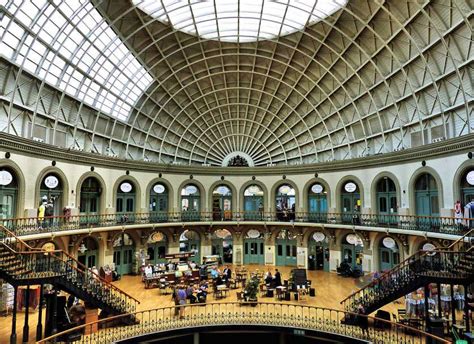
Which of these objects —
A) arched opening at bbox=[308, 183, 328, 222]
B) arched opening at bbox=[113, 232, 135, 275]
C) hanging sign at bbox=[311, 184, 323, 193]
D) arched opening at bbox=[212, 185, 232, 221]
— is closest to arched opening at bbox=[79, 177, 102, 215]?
arched opening at bbox=[113, 232, 135, 275]

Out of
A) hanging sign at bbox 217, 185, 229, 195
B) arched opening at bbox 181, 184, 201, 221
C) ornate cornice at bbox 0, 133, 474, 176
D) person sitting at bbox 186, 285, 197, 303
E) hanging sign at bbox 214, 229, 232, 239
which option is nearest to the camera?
ornate cornice at bbox 0, 133, 474, 176

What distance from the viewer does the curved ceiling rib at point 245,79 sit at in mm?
18203

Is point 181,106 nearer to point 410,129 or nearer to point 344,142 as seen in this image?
point 344,142

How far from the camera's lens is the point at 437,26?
56.6 ft

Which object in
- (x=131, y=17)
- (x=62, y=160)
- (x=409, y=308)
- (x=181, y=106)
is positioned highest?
(x=131, y=17)

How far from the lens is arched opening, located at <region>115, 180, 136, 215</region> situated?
89.8 ft

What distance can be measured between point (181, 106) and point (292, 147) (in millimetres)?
12500

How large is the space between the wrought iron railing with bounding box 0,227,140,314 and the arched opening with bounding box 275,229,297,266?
59.3ft

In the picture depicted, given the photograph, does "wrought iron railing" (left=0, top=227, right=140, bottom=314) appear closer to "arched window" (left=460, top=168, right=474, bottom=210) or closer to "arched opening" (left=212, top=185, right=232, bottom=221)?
"arched opening" (left=212, top=185, right=232, bottom=221)

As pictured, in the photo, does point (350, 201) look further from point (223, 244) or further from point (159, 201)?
point (159, 201)

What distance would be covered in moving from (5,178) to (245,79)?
21.8 m

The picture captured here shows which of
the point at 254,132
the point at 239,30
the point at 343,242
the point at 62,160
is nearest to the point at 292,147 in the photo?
the point at 254,132

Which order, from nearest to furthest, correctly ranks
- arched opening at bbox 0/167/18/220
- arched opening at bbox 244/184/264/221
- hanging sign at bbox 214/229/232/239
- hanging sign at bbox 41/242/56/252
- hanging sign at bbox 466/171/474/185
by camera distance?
hanging sign at bbox 466/171/474/185, arched opening at bbox 0/167/18/220, hanging sign at bbox 41/242/56/252, hanging sign at bbox 214/229/232/239, arched opening at bbox 244/184/264/221

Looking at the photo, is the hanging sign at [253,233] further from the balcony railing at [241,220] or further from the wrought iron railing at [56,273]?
the wrought iron railing at [56,273]
